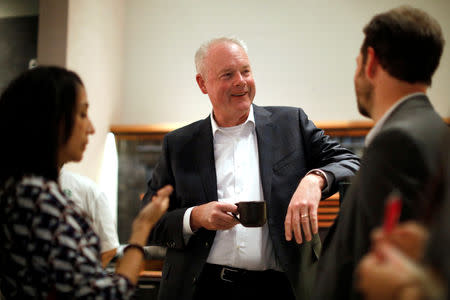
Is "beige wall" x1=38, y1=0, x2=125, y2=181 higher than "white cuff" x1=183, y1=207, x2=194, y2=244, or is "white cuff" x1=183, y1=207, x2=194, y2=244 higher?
"beige wall" x1=38, y1=0, x2=125, y2=181

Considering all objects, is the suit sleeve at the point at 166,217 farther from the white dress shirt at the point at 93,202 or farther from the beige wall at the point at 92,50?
the beige wall at the point at 92,50

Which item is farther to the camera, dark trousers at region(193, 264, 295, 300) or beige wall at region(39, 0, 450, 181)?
beige wall at region(39, 0, 450, 181)

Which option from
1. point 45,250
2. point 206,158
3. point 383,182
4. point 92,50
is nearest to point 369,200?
point 383,182

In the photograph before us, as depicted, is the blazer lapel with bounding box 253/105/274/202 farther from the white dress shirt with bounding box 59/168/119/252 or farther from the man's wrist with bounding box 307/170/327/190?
the white dress shirt with bounding box 59/168/119/252

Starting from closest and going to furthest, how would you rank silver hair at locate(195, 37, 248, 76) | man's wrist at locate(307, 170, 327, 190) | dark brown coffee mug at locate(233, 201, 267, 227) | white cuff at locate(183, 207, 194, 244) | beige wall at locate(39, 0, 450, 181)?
dark brown coffee mug at locate(233, 201, 267, 227) → man's wrist at locate(307, 170, 327, 190) → white cuff at locate(183, 207, 194, 244) → silver hair at locate(195, 37, 248, 76) → beige wall at locate(39, 0, 450, 181)

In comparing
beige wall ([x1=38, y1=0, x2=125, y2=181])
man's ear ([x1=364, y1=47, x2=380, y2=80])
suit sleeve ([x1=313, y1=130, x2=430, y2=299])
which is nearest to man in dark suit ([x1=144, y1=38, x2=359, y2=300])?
suit sleeve ([x1=313, y1=130, x2=430, y2=299])

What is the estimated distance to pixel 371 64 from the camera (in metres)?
1.14

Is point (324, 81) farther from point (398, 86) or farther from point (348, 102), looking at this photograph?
point (398, 86)

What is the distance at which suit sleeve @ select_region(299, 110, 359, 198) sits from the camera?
1.70 meters

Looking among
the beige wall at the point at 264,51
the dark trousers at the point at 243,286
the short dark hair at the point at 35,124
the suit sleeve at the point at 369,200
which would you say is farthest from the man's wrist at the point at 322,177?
the beige wall at the point at 264,51

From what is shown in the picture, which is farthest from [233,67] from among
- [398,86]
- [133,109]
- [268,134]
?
[133,109]

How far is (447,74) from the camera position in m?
3.86

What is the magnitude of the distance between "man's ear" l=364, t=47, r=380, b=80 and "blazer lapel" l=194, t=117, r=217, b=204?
85cm

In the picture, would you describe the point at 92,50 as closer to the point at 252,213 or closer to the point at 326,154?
the point at 326,154
